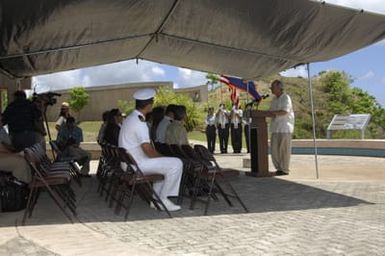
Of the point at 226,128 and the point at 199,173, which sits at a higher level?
the point at 226,128

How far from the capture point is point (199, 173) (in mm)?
7180

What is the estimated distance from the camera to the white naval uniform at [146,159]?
6957 mm

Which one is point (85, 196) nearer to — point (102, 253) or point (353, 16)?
point (102, 253)

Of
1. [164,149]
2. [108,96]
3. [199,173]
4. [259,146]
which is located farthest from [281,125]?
[108,96]

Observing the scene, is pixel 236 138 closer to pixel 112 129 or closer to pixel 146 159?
pixel 112 129

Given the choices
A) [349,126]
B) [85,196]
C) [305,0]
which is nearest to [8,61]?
[85,196]

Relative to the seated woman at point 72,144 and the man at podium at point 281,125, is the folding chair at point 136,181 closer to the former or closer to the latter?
the seated woman at point 72,144

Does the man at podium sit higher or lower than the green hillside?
lower

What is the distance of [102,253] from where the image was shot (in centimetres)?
500

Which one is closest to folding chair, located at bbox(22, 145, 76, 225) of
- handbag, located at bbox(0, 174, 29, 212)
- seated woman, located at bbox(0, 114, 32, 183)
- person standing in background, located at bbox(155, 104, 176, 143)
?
seated woman, located at bbox(0, 114, 32, 183)

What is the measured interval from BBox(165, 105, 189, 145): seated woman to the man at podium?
282 cm

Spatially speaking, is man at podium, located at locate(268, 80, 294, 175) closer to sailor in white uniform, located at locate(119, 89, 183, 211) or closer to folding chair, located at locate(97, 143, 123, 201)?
folding chair, located at locate(97, 143, 123, 201)

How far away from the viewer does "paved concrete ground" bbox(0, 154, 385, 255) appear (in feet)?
16.9

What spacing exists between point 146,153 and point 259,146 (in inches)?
174
